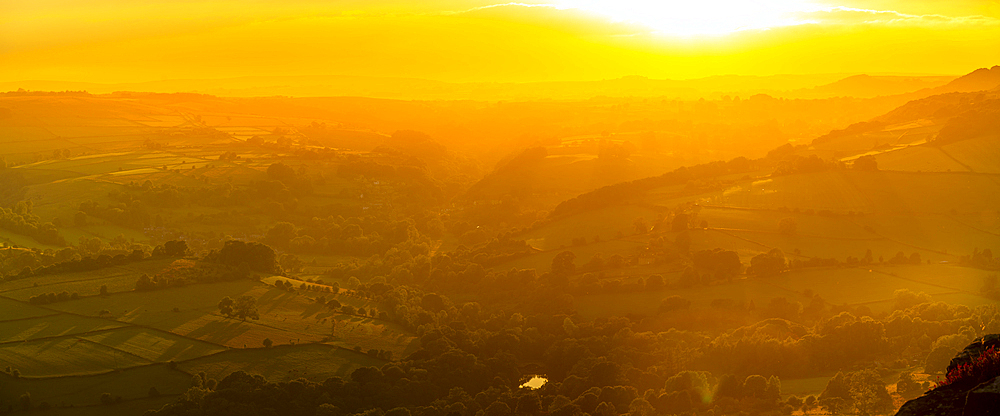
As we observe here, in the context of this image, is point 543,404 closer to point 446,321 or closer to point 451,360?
point 451,360

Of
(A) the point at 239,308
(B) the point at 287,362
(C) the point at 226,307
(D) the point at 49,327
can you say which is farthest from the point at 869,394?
(D) the point at 49,327

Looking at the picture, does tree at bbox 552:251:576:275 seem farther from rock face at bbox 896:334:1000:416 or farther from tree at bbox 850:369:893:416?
rock face at bbox 896:334:1000:416

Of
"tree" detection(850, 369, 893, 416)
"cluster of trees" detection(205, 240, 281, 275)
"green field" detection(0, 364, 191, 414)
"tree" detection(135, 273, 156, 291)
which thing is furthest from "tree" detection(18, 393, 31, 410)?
"tree" detection(850, 369, 893, 416)

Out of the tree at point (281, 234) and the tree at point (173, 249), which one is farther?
the tree at point (281, 234)

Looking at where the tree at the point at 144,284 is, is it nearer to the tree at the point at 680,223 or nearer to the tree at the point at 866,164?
the tree at the point at 680,223

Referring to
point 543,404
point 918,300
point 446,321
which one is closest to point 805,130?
point 918,300

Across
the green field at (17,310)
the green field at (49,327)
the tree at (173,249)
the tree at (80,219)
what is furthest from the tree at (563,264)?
the tree at (80,219)
